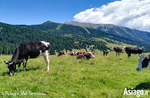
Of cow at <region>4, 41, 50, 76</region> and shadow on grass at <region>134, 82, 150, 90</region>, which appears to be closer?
shadow on grass at <region>134, 82, 150, 90</region>

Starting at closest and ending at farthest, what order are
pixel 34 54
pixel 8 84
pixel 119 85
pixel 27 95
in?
pixel 27 95, pixel 8 84, pixel 119 85, pixel 34 54

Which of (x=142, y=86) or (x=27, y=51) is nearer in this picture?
(x=142, y=86)

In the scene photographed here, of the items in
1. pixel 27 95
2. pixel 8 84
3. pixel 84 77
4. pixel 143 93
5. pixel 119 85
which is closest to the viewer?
pixel 27 95

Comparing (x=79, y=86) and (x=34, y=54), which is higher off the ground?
(x=34, y=54)

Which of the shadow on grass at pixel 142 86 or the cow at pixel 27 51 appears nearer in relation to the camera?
the shadow on grass at pixel 142 86

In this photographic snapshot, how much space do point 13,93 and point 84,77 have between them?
558cm

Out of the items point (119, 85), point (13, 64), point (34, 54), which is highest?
point (34, 54)

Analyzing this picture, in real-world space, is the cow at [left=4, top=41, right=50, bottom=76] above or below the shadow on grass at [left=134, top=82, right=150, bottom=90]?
above

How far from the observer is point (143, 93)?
22.9ft

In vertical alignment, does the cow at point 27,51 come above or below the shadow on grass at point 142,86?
above

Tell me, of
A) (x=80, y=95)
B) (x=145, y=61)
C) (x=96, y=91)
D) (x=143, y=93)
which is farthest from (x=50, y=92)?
(x=145, y=61)

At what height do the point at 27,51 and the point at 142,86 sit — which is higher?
the point at 27,51

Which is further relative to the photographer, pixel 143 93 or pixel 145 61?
pixel 145 61

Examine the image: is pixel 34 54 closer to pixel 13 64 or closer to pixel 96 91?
pixel 13 64
